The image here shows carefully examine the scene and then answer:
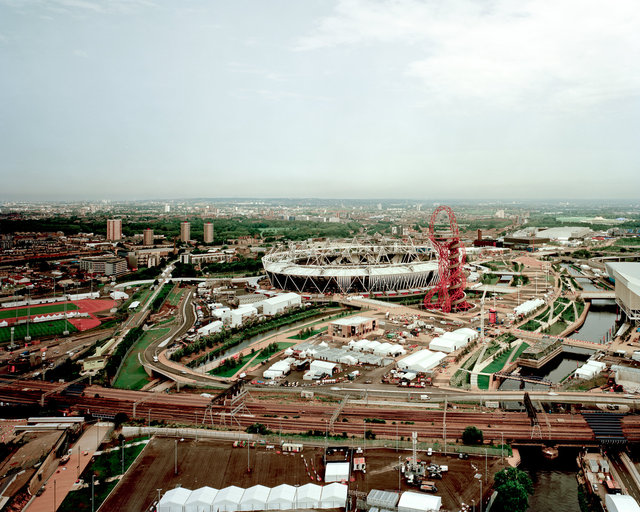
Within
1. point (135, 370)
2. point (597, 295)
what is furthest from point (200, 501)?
point (597, 295)

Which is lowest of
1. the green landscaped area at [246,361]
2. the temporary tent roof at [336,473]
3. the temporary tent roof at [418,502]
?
the green landscaped area at [246,361]

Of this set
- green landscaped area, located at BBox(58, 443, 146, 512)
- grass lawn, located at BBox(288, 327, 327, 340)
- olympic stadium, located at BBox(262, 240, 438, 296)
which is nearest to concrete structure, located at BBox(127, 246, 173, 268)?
olympic stadium, located at BBox(262, 240, 438, 296)

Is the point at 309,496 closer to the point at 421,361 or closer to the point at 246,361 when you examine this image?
the point at 421,361

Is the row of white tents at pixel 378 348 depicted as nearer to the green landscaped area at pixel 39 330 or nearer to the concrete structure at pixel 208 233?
the green landscaped area at pixel 39 330

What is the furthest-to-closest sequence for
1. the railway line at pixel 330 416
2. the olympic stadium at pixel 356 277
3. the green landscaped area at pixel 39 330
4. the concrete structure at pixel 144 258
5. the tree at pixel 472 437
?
the concrete structure at pixel 144 258 < the olympic stadium at pixel 356 277 < the green landscaped area at pixel 39 330 < the railway line at pixel 330 416 < the tree at pixel 472 437

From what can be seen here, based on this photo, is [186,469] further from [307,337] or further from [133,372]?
[307,337]

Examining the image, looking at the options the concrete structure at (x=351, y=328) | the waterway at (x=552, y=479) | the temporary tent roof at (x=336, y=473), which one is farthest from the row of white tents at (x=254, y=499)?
the concrete structure at (x=351, y=328)

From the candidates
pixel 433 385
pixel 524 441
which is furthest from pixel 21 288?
pixel 524 441
